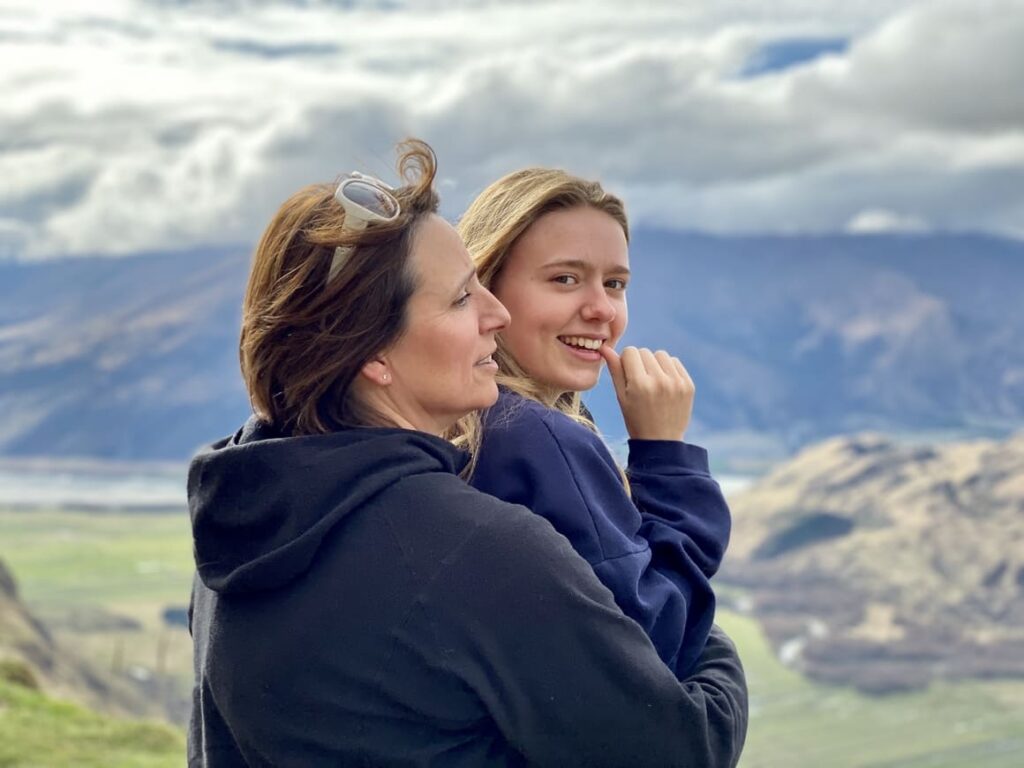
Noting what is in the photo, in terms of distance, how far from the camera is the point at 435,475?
2613 millimetres

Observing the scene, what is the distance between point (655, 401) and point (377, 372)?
812 mm

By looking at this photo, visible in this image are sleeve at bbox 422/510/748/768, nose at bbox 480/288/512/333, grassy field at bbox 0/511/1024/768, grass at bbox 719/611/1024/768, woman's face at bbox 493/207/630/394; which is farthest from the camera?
grassy field at bbox 0/511/1024/768

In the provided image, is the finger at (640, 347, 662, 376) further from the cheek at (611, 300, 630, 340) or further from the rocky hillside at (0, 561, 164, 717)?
the rocky hillside at (0, 561, 164, 717)

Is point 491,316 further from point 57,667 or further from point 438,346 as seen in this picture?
point 57,667

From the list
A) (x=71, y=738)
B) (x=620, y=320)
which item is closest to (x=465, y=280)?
(x=620, y=320)

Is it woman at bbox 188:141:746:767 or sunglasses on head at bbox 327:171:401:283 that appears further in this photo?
sunglasses on head at bbox 327:171:401:283

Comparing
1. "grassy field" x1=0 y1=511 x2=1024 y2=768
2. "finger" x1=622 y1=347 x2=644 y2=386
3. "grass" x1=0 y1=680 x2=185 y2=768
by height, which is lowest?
"grassy field" x1=0 y1=511 x2=1024 y2=768

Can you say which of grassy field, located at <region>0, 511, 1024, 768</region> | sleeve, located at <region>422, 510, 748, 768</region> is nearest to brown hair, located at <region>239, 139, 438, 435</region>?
sleeve, located at <region>422, 510, 748, 768</region>

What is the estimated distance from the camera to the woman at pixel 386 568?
2521 mm

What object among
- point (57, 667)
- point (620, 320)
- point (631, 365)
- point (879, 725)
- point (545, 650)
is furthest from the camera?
point (879, 725)

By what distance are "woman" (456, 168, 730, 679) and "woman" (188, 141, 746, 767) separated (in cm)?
13

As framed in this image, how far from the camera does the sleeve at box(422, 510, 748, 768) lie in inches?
98.7

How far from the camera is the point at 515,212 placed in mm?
3447

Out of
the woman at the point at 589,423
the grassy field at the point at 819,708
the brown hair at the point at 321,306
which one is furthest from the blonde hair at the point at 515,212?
the grassy field at the point at 819,708
